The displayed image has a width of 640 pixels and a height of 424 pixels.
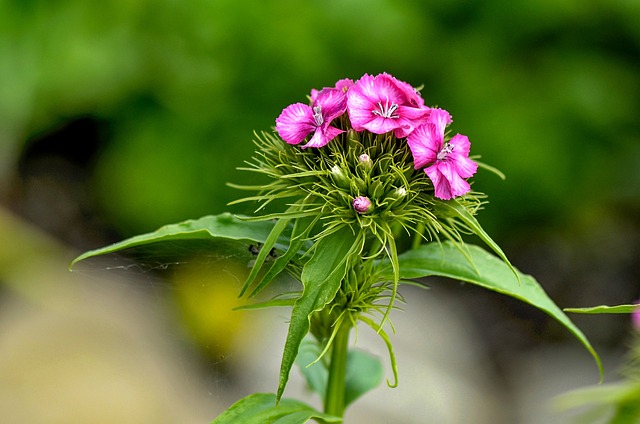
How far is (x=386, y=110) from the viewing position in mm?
861

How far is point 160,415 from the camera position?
2.62 meters

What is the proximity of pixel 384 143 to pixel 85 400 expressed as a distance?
207 centimetres

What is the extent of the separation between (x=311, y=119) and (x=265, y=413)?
354 mm

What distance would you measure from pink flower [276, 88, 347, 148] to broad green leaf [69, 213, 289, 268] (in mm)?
128

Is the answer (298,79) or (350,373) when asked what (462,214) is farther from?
(298,79)

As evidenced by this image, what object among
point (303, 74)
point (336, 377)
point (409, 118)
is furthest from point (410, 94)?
point (303, 74)

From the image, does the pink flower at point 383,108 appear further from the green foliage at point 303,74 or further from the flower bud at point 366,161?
the green foliage at point 303,74

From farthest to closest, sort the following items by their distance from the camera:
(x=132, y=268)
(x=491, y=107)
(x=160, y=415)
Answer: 1. (x=491, y=107)
2. (x=160, y=415)
3. (x=132, y=268)

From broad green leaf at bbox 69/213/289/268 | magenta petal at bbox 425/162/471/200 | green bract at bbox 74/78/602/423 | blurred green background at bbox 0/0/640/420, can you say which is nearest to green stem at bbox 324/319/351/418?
green bract at bbox 74/78/602/423

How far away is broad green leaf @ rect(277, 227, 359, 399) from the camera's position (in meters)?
0.79

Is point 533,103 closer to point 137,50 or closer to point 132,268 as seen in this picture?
point 137,50

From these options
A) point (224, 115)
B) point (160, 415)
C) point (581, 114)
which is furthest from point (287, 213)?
point (581, 114)

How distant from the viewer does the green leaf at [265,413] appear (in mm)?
955

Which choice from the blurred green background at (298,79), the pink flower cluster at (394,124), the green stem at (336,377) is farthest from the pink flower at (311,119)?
the blurred green background at (298,79)
